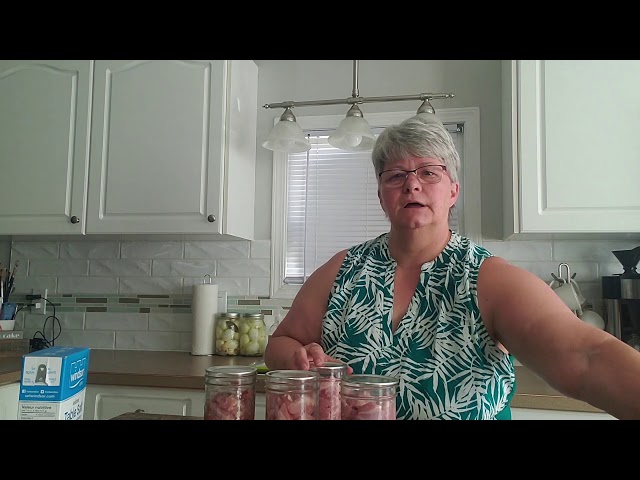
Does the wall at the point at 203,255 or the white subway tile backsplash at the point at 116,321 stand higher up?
the wall at the point at 203,255

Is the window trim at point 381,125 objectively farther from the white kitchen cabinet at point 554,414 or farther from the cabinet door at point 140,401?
the white kitchen cabinet at point 554,414

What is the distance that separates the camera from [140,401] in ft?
5.80

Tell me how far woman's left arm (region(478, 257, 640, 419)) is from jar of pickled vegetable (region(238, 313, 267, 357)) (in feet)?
4.48

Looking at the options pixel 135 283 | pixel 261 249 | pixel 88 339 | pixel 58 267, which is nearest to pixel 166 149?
pixel 261 249

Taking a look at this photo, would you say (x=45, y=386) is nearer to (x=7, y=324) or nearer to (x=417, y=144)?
(x=417, y=144)

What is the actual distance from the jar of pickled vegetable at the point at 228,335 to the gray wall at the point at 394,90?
430 mm

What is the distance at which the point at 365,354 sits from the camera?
1.01m

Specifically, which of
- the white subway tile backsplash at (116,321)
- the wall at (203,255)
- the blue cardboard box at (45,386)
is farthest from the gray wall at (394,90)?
the blue cardboard box at (45,386)

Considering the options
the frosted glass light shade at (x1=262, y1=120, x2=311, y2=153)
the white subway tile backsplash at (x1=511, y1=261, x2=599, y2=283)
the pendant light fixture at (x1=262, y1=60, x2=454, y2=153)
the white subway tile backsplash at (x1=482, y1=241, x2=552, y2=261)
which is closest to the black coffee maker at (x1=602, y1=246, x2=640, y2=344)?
the white subway tile backsplash at (x1=511, y1=261, x2=599, y2=283)

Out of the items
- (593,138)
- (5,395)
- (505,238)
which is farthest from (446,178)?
(5,395)

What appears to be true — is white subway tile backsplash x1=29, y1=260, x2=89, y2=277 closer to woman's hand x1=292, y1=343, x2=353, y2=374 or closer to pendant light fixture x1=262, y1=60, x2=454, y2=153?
pendant light fixture x1=262, y1=60, x2=454, y2=153

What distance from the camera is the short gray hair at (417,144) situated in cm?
109

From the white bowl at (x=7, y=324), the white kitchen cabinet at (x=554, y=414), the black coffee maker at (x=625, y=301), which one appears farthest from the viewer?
the white bowl at (x=7, y=324)
